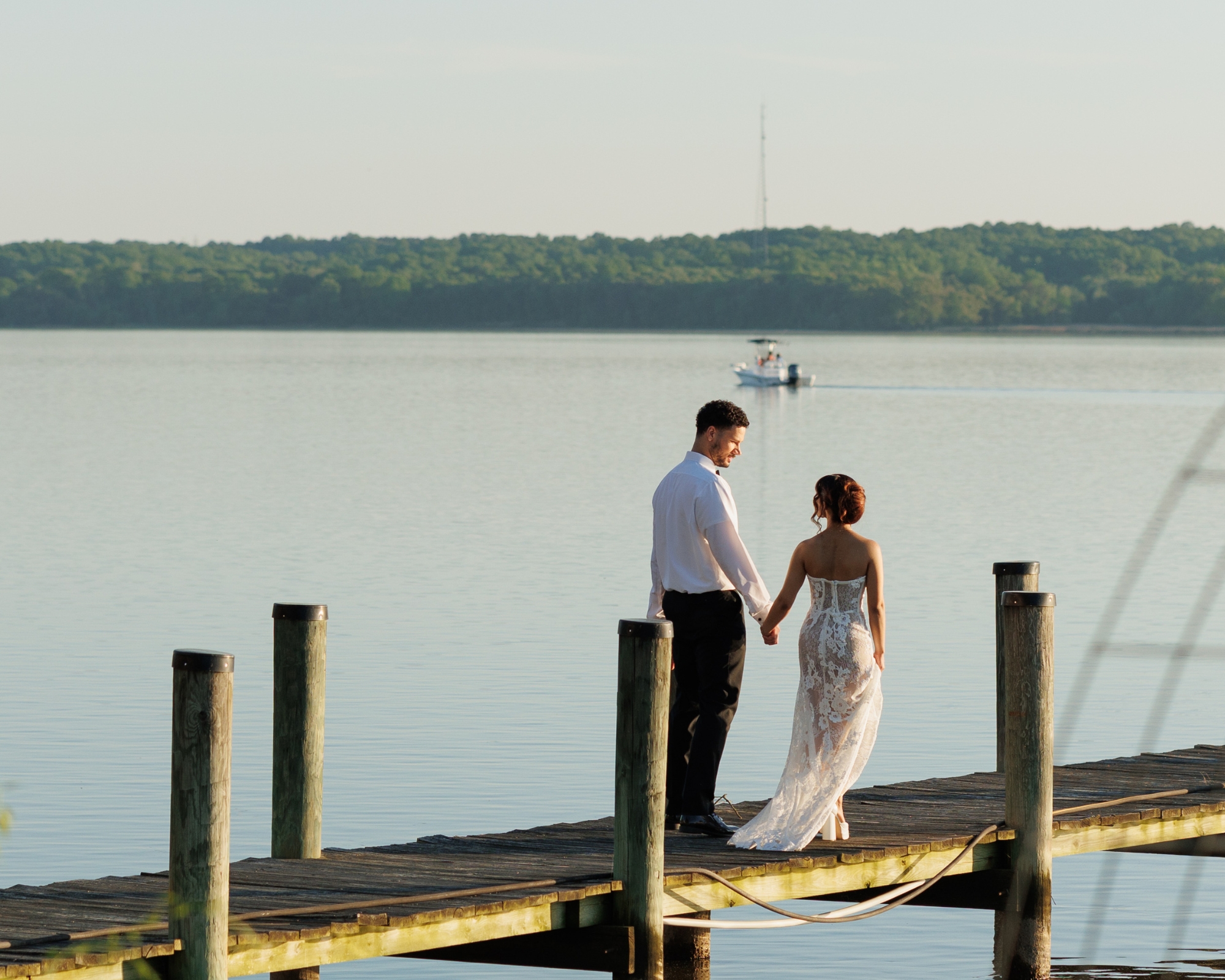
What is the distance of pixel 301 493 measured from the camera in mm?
42469

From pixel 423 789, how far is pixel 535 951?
7.08 metres

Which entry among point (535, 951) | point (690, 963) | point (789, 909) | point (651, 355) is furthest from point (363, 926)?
point (651, 355)

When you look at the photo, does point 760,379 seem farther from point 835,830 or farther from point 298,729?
point 298,729

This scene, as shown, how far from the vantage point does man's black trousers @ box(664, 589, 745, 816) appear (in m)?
8.67

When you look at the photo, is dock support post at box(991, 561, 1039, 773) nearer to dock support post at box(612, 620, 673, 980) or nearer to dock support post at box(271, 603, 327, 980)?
dock support post at box(612, 620, 673, 980)

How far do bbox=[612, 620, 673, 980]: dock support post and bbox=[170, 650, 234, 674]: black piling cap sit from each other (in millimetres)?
1746

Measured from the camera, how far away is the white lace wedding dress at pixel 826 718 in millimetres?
8672

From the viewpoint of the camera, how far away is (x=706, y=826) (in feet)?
30.0

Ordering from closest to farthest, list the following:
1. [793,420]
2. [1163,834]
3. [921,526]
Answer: [1163,834]
[921,526]
[793,420]

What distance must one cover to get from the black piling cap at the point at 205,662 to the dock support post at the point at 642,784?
1.75 m

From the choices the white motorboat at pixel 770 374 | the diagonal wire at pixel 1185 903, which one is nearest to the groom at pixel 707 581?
the diagonal wire at pixel 1185 903

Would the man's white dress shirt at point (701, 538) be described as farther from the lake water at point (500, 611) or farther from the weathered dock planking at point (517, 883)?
the lake water at point (500, 611)

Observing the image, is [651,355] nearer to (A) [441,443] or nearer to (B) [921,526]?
Answer: (A) [441,443]

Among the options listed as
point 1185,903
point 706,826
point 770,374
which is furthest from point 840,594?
point 770,374
